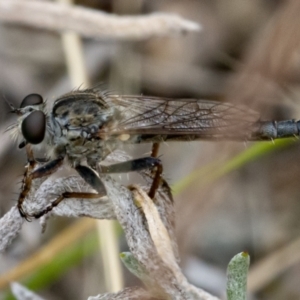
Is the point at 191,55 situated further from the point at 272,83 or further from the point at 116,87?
the point at 272,83

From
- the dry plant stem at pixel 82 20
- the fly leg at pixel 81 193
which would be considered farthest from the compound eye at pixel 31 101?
the dry plant stem at pixel 82 20

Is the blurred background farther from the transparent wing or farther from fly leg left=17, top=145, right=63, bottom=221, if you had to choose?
fly leg left=17, top=145, right=63, bottom=221

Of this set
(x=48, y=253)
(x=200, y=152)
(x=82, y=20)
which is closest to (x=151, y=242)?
(x=200, y=152)

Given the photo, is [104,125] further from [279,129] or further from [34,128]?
[279,129]

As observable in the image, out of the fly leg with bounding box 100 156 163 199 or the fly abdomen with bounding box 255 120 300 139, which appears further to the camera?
the fly abdomen with bounding box 255 120 300 139

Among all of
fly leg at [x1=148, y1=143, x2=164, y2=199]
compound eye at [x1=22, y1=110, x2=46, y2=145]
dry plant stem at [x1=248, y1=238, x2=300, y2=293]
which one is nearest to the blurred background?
dry plant stem at [x1=248, y1=238, x2=300, y2=293]
